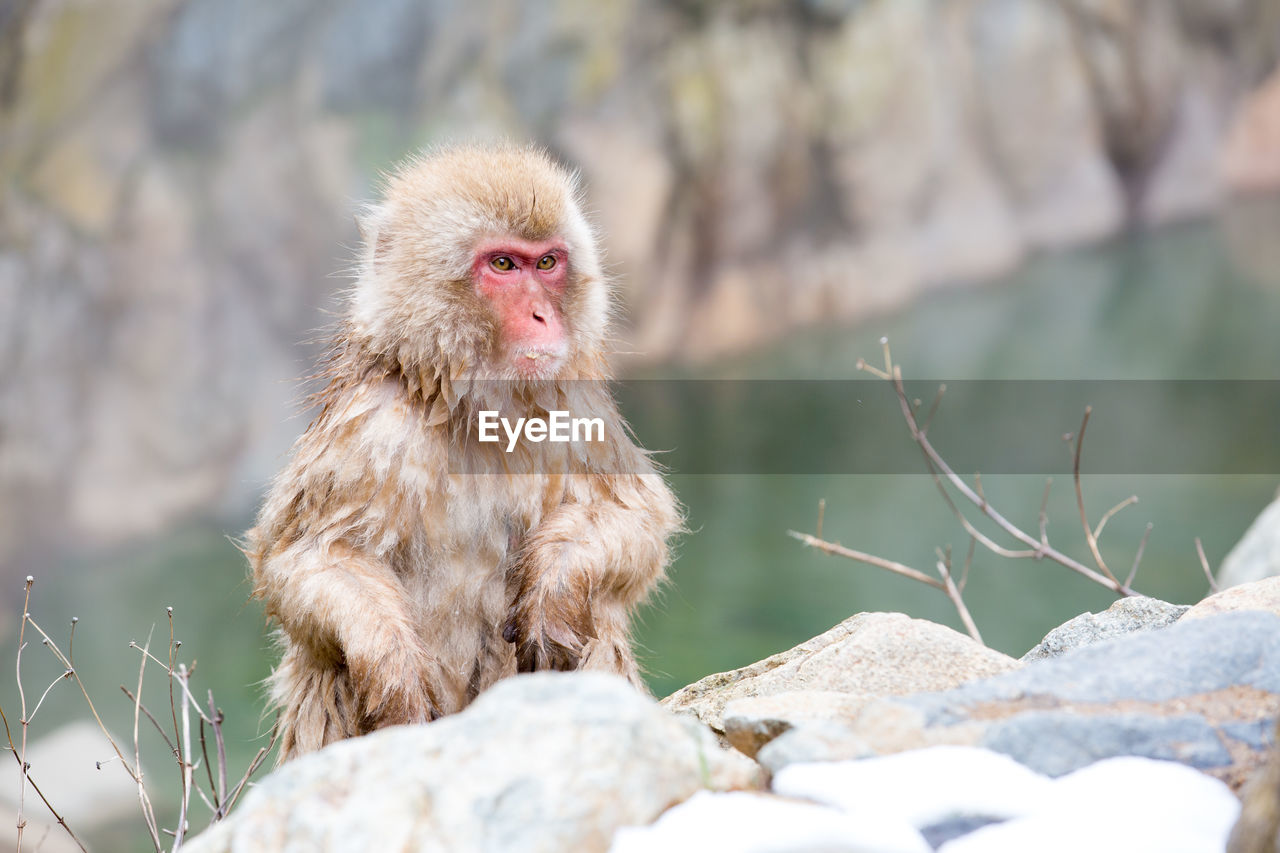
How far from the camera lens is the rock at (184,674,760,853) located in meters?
1.59

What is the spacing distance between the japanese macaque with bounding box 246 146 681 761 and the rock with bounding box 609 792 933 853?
3.10 feet

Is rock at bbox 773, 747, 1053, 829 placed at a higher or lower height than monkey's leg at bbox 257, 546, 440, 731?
higher

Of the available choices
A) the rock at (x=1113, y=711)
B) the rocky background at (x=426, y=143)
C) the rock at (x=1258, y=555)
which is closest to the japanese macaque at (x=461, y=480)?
the rock at (x=1113, y=711)

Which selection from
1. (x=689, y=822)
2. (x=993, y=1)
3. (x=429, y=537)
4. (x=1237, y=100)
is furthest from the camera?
(x=1237, y=100)

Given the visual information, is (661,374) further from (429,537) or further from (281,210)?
(429,537)

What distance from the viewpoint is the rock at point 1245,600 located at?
7.61 feet

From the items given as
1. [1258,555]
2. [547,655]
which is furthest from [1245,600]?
[1258,555]

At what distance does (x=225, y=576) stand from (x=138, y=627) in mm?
678

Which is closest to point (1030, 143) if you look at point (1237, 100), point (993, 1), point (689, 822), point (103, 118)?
point (993, 1)

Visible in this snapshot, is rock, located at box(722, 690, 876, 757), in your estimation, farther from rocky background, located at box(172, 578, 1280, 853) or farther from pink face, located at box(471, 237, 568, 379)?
pink face, located at box(471, 237, 568, 379)

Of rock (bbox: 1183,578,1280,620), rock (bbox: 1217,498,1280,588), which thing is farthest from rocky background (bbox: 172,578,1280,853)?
rock (bbox: 1217,498,1280,588)

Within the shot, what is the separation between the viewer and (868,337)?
34.0 feet

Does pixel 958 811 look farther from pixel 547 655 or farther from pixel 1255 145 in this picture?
pixel 1255 145

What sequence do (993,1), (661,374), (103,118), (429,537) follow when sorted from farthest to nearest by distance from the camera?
(993,1), (661,374), (103,118), (429,537)
